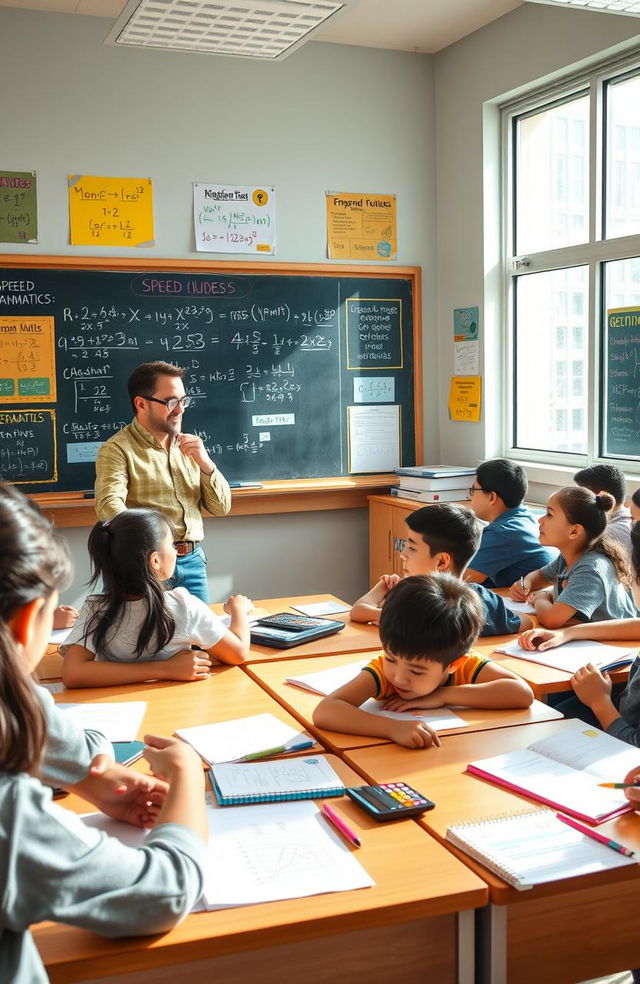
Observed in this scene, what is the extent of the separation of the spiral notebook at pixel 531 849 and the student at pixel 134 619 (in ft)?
3.37

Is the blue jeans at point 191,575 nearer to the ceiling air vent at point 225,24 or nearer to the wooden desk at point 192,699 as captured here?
the wooden desk at point 192,699

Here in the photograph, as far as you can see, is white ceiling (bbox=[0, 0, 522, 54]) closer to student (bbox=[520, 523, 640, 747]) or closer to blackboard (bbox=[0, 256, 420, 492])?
blackboard (bbox=[0, 256, 420, 492])

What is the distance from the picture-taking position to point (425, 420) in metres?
5.08

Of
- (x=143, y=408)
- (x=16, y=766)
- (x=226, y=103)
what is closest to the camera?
(x=16, y=766)

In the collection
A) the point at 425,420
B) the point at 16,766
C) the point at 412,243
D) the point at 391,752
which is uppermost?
the point at 412,243

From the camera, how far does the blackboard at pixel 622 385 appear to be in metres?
3.89

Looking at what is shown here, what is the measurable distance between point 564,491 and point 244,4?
5.56 feet

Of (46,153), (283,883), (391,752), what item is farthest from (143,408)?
(283,883)

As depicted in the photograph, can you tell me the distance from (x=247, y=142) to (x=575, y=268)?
1650mm

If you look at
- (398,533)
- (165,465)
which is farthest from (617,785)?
(398,533)

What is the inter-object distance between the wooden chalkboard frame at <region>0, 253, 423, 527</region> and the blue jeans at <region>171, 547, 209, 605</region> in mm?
1011

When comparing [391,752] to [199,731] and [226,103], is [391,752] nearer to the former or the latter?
[199,731]

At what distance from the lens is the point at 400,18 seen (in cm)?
438

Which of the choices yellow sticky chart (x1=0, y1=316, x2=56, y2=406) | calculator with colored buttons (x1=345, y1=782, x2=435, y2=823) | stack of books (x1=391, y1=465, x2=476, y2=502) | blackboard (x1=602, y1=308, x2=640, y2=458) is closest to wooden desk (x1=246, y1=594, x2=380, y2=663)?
calculator with colored buttons (x1=345, y1=782, x2=435, y2=823)
